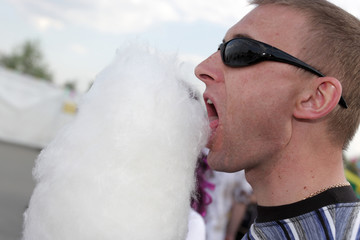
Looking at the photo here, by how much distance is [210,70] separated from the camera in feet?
4.71

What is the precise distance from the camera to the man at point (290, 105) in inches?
50.9

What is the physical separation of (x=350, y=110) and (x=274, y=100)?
27 cm

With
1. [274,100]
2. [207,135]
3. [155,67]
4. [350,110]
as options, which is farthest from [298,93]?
[155,67]

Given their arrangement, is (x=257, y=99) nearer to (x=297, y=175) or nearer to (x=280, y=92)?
(x=280, y=92)

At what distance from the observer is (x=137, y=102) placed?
119cm

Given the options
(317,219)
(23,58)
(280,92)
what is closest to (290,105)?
(280,92)

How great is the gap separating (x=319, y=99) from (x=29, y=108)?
1239 centimetres

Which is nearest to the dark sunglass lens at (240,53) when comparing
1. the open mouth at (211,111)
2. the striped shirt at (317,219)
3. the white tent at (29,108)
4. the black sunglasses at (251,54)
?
the black sunglasses at (251,54)

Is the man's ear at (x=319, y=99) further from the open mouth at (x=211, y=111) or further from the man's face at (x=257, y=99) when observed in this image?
the open mouth at (x=211, y=111)

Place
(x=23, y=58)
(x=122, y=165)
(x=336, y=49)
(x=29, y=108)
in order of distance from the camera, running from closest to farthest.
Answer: (x=122, y=165), (x=336, y=49), (x=29, y=108), (x=23, y=58)

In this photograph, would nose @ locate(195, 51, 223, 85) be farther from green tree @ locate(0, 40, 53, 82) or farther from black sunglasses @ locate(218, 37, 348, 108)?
green tree @ locate(0, 40, 53, 82)

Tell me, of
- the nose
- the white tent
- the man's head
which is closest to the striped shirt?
the man's head

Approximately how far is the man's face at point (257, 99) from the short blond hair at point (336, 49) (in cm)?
4

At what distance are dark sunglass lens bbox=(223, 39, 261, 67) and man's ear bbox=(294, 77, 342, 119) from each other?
0.21m
